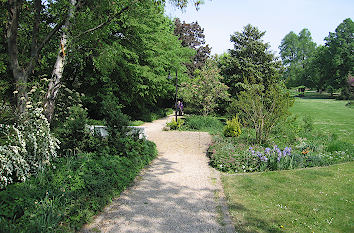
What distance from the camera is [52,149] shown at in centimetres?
444

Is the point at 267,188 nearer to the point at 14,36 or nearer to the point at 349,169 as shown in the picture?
the point at 349,169

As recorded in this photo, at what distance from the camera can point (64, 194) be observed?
12.4ft

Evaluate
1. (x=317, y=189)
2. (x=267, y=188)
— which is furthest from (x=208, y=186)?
(x=317, y=189)

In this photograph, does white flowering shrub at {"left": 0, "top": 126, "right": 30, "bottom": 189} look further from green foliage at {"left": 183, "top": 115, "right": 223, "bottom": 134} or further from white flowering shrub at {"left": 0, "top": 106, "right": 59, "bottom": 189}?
green foliage at {"left": 183, "top": 115, "right": 223, "bottom": 134}

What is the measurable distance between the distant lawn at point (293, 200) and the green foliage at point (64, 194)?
2.41 metres

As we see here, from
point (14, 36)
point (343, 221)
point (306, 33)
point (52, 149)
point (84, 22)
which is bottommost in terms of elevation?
point (343, 221)

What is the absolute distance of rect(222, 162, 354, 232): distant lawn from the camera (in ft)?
12.7

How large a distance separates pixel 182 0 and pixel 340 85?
2159 inches

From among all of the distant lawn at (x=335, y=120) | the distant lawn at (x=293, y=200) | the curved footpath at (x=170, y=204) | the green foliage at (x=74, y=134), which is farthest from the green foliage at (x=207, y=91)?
the green foliage at (x=74, y=134)

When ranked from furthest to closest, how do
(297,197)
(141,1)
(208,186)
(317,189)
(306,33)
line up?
(306,33) < (141,1) < (208,186) < (317,189) < (297,197)

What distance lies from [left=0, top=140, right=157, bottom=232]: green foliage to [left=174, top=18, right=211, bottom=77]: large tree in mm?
30385

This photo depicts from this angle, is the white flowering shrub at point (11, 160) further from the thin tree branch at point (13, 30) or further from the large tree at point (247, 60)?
the large tree at point (247, 60)

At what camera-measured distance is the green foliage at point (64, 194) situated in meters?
3.10

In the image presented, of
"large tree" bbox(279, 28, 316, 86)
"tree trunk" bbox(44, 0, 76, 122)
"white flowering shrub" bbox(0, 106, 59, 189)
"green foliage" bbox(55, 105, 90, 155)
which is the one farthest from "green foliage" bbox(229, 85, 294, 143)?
"large tree" bbox(279, 28, 316, 86)
